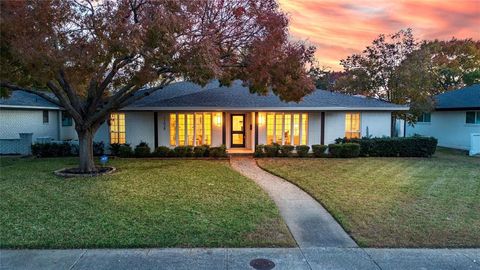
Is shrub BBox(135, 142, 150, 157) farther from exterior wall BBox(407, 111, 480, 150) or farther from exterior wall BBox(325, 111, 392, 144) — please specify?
exterior wall BBox(407, 111, 480, 150)

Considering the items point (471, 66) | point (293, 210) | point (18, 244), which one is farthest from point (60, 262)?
point (471, 66)

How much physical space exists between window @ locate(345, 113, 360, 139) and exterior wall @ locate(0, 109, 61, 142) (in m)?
16.0

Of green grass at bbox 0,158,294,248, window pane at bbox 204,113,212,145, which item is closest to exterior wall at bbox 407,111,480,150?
window pane at bbox 204,113,212,145

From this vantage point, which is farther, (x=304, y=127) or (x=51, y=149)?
(x=304, y=127)

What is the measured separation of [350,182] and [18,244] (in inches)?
316

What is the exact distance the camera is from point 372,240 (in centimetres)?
532

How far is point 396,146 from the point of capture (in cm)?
1577

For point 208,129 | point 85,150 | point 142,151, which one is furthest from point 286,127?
point 85,150

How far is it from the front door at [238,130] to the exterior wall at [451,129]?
13179mm

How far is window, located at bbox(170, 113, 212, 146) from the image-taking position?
16547 millimetres

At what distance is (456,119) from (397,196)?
52.4 feet

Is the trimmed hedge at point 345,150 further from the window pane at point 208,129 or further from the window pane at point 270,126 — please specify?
the window pane at point 208,129

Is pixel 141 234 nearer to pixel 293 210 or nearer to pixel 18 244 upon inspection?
pixel 18 244

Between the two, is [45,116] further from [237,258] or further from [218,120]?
[237,258]
